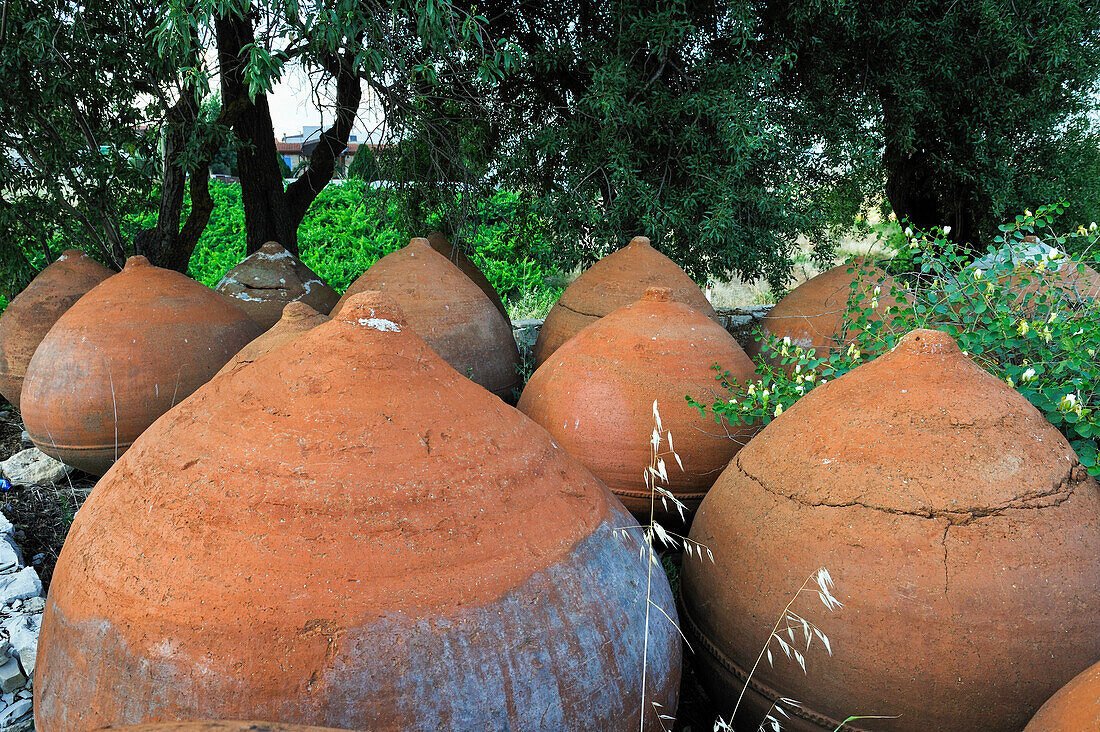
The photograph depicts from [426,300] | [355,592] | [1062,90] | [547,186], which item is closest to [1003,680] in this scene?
[355,592]

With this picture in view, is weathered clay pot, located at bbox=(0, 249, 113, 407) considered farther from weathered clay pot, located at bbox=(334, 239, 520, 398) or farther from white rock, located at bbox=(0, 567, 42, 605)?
white rock, located at bbox=(0, 567, 42, 605)

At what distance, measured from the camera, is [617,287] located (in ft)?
19.0

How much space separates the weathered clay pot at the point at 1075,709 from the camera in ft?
5.93

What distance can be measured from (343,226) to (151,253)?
10.1 m

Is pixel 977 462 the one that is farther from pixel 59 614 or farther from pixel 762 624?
pixel 59 614

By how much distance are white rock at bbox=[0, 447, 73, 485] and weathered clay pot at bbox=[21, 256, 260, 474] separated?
22.6 inches

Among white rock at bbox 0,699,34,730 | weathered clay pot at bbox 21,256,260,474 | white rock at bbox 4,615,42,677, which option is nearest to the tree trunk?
weathered clay pot at bbox 21,256,260,474

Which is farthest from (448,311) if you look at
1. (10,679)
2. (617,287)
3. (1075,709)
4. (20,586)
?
(1075,709)

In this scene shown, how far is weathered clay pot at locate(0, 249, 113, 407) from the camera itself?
646 cm

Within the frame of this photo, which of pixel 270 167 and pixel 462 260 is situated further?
pixel 270 167

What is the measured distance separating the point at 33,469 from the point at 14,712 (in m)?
3.34

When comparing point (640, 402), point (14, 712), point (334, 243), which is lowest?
point (14, 712)

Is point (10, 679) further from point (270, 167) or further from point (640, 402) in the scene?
→ point (270, 167)

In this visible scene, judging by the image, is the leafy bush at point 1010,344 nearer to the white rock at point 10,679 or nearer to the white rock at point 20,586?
the white rock at point 10,679
